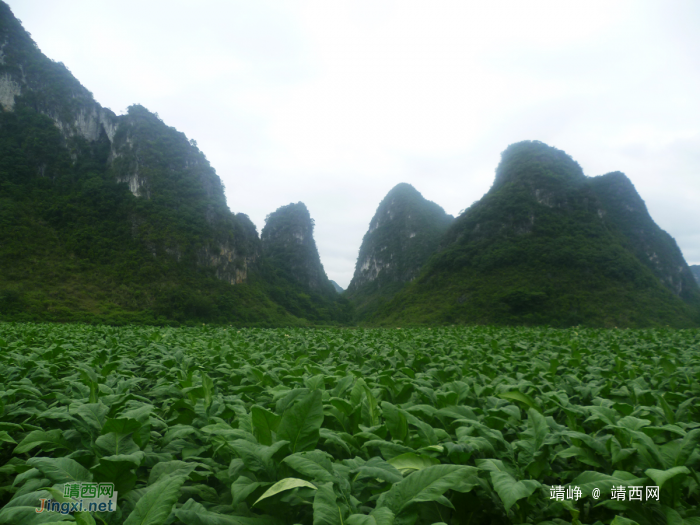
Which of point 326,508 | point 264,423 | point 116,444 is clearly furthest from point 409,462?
point 116,444

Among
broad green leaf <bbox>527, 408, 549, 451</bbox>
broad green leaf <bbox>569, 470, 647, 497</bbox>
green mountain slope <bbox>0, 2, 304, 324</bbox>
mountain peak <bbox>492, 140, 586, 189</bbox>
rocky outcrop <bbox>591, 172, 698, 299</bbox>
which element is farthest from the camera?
mountain peak <bbox>492, 140, 586, 189</bbox>

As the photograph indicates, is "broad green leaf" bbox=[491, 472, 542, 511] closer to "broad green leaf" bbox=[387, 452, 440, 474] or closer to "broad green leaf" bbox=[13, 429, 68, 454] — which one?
"broad green leaf" bbox=[387, 452, 440, 474]

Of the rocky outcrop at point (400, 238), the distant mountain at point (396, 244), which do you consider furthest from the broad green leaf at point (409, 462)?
the rocky outcrop at point (400, 238)

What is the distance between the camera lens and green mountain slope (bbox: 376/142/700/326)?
46344 millimetres

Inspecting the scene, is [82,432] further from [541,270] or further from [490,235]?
[490,235]

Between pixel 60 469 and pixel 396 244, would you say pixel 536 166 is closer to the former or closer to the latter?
pixel 396 244

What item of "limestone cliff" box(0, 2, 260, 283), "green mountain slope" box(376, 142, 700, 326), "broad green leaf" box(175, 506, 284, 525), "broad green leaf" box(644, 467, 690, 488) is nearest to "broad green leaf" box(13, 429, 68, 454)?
"broad green leaf" box(175, 506, 284, 525)

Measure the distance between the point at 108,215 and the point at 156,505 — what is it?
226 feet

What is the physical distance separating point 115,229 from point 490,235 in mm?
64262

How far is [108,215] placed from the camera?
187ft

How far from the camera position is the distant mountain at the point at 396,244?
3649 inches

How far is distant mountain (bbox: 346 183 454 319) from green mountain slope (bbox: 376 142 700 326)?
73.0 ft

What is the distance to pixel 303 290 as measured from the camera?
8400cm

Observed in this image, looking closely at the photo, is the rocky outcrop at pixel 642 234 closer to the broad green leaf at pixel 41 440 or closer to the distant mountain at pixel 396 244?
the distant mountain at pixel 396 244
